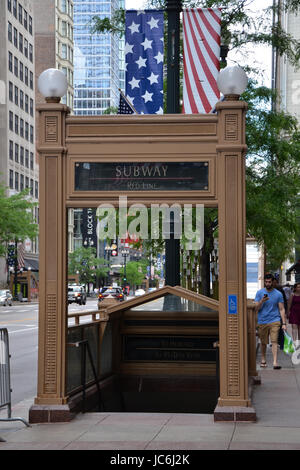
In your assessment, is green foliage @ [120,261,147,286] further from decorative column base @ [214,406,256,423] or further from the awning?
decorative column base @ [214,406,256,423]

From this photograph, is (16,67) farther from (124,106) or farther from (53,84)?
(53,84)

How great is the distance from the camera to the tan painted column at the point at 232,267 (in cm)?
943

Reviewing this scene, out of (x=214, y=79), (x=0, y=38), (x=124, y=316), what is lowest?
(x=124, y=316)

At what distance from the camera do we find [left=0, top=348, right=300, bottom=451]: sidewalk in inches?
307

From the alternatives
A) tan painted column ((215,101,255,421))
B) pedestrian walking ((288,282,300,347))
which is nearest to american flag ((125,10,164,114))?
tan painted column ((215,101,255,421))

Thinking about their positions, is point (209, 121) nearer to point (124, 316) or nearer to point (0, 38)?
point (124, 316)

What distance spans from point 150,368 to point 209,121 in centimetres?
492

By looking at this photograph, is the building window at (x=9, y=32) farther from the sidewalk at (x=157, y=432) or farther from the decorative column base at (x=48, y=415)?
the decorative column base at (x=48, y=415)

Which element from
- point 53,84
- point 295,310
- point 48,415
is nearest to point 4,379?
point 48,415

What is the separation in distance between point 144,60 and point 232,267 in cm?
445

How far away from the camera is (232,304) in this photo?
9453mm

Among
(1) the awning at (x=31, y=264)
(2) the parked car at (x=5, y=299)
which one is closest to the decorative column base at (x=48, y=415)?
(2) the parked car at (x=5, y=299)

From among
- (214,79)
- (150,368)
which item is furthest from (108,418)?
(214,79)
